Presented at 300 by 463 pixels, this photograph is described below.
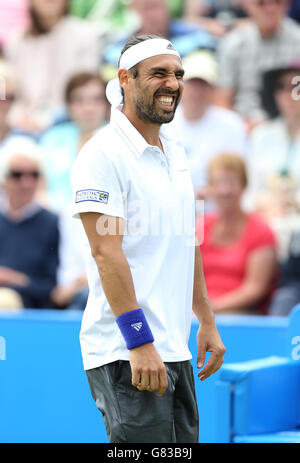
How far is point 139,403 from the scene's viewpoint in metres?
2.77

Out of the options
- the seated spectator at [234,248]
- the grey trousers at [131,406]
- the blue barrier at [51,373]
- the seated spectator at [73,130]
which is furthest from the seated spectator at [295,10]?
the grey trousers at [131,406]

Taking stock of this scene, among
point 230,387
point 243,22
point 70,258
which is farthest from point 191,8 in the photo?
point 230,387

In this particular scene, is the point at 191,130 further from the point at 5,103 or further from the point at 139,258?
the point at 139,258

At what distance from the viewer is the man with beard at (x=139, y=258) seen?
2.71 meters

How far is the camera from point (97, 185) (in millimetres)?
2734

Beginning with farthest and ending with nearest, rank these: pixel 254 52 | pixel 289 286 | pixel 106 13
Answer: pixel 106 13 < pixel 254 52 < pixel 289 286

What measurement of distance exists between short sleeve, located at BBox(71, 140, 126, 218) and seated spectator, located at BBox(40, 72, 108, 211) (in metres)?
4.04

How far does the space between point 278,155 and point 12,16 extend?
362cm

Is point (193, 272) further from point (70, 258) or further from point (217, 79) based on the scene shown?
point (217, 79)

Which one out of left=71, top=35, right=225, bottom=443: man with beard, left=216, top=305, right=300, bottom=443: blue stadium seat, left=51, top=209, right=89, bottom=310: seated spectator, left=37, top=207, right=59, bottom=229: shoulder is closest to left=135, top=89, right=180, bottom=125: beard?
left=71, top=35, right=225, bottom=443: man with beard

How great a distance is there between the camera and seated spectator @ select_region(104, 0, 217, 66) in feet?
24.5

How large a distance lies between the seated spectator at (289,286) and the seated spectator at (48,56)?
3.04 meters

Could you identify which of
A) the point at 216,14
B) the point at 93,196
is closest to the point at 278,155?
the point at 216,14

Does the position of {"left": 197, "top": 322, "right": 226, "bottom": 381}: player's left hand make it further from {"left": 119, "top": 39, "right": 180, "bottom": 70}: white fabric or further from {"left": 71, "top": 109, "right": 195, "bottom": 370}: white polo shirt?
{"left": 119, "top": 39, "right": 180, "bottom": 70}: white fabric
